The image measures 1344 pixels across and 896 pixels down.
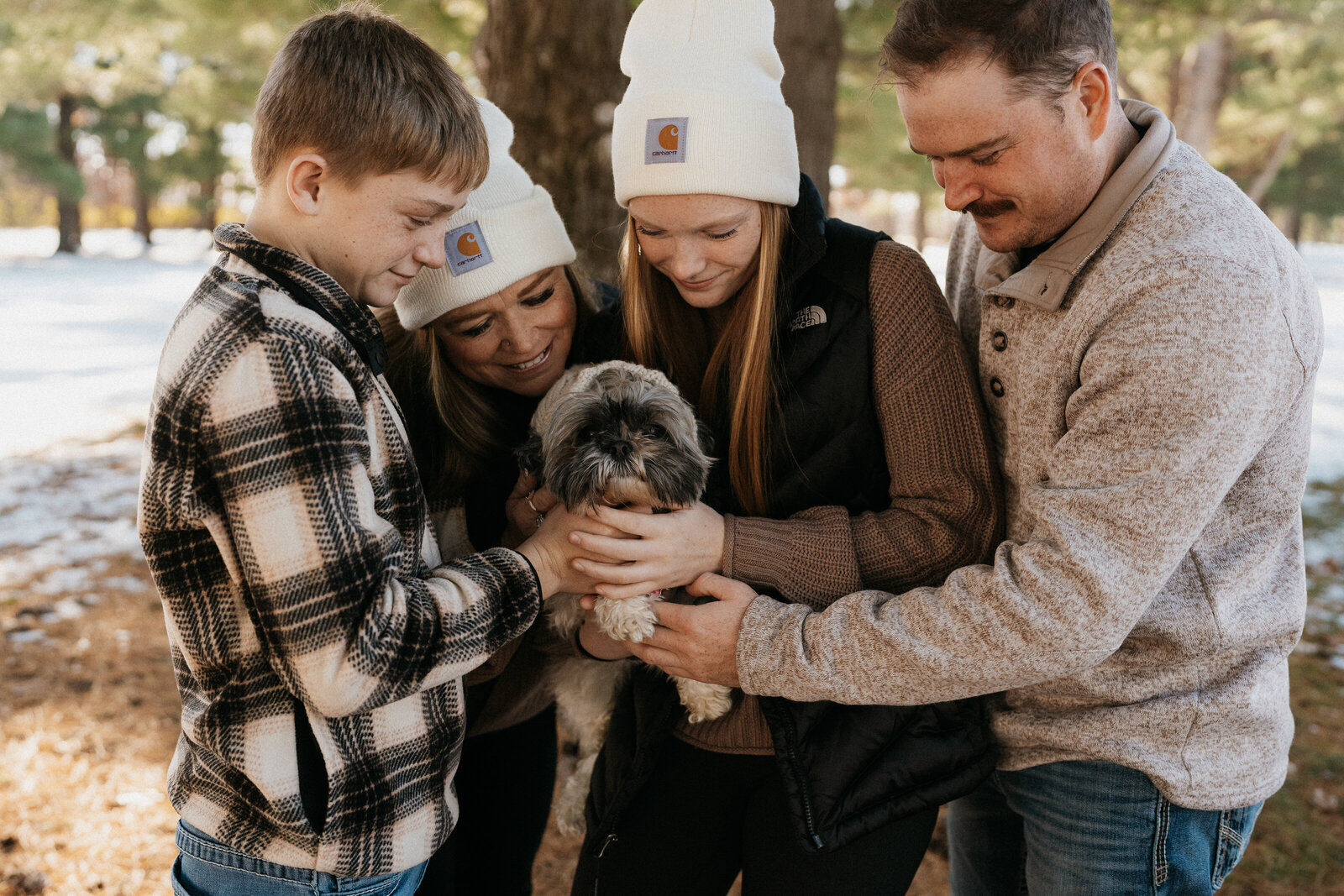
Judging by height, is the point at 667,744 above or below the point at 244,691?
below

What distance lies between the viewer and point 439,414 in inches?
110

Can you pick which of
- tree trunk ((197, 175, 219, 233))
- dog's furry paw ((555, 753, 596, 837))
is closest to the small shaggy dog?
dog's furry paw ((555, 753, 596, 837))

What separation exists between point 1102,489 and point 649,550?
1.08m

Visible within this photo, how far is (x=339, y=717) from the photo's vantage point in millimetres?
1912

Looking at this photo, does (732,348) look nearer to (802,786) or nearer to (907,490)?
(907,490)

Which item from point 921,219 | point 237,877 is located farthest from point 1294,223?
point 237,877

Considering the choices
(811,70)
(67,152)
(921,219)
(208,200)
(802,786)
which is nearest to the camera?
(802,786)

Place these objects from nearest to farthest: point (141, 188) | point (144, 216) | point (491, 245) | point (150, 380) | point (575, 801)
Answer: point (491, 245) → point (575, 801) → point (150, 380) → point (141, 188) → point (144, 216)

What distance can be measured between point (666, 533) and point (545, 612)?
0.75m

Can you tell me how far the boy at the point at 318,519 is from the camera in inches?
67.5

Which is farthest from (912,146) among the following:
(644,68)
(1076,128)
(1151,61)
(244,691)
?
(1151,61)

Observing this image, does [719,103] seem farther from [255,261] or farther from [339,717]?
[339,717]

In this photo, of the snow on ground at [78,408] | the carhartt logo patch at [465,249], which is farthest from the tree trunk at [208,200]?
the carhartt logo patch at [465,249]

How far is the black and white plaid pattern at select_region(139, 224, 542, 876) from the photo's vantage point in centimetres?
170
